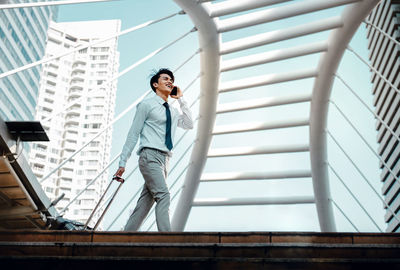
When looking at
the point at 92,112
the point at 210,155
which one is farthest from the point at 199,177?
the point at 92,112

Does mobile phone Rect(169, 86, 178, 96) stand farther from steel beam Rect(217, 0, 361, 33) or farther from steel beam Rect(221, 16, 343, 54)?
steel beam Rect(221, 16, 343, 54)

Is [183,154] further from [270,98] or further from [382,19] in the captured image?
[382,19]

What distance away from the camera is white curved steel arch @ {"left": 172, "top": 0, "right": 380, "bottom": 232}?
38.8 ft

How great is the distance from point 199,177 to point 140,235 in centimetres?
1245

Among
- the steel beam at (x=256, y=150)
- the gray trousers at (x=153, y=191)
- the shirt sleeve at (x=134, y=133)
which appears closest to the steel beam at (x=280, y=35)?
the steel beam at (x=256, y=150)

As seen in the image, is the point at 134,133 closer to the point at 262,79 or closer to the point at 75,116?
the point at 262,79

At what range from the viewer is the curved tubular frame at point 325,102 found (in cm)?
1169

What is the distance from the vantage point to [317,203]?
1550 centimetres

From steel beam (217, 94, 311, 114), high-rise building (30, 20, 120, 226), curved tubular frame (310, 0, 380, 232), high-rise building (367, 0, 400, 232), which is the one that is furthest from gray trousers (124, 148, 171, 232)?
high-rise building (30, 20, 120, 226)

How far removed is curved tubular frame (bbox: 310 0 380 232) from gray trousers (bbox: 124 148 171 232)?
26.3 ft

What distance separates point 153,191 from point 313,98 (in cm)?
1023

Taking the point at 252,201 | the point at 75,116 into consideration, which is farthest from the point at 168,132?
the point at 75,116

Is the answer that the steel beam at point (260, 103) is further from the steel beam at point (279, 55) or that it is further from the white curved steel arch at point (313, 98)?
the steel beam at point (279, 55)

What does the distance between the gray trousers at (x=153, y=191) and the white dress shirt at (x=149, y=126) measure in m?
0.10
